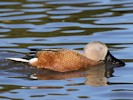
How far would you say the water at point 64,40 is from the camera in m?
10.7

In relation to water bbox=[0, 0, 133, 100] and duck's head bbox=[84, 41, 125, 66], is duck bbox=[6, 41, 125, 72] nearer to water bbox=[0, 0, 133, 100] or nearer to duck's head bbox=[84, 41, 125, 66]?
duck's head bbox=[84, 41, 125, 66]

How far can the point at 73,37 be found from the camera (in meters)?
14.4

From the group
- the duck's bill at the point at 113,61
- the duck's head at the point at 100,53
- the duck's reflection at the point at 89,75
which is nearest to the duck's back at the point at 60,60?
the duck's reflection at the point at 89,75

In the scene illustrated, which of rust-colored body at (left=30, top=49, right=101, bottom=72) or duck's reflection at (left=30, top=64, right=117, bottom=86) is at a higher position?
rust-colored body at (left=30, top=49, right=101, bottom=72)

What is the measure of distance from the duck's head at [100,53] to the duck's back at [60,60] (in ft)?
0.71

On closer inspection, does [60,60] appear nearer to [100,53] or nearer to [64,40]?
[100,53]

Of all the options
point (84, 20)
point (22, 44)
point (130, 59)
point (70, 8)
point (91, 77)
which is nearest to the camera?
point (91, 77)

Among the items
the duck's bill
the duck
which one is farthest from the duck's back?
the duck's bill

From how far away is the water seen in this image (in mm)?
10703

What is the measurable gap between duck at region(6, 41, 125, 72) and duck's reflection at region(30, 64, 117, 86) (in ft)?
0.35

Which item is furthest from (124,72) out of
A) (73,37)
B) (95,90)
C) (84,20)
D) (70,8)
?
(70,8)

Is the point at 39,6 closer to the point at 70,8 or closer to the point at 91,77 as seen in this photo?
the point at 70,8

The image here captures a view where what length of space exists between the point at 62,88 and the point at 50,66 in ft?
4.42

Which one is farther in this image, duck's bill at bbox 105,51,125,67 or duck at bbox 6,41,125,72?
duck's bill at bbox 105,51,125,67
